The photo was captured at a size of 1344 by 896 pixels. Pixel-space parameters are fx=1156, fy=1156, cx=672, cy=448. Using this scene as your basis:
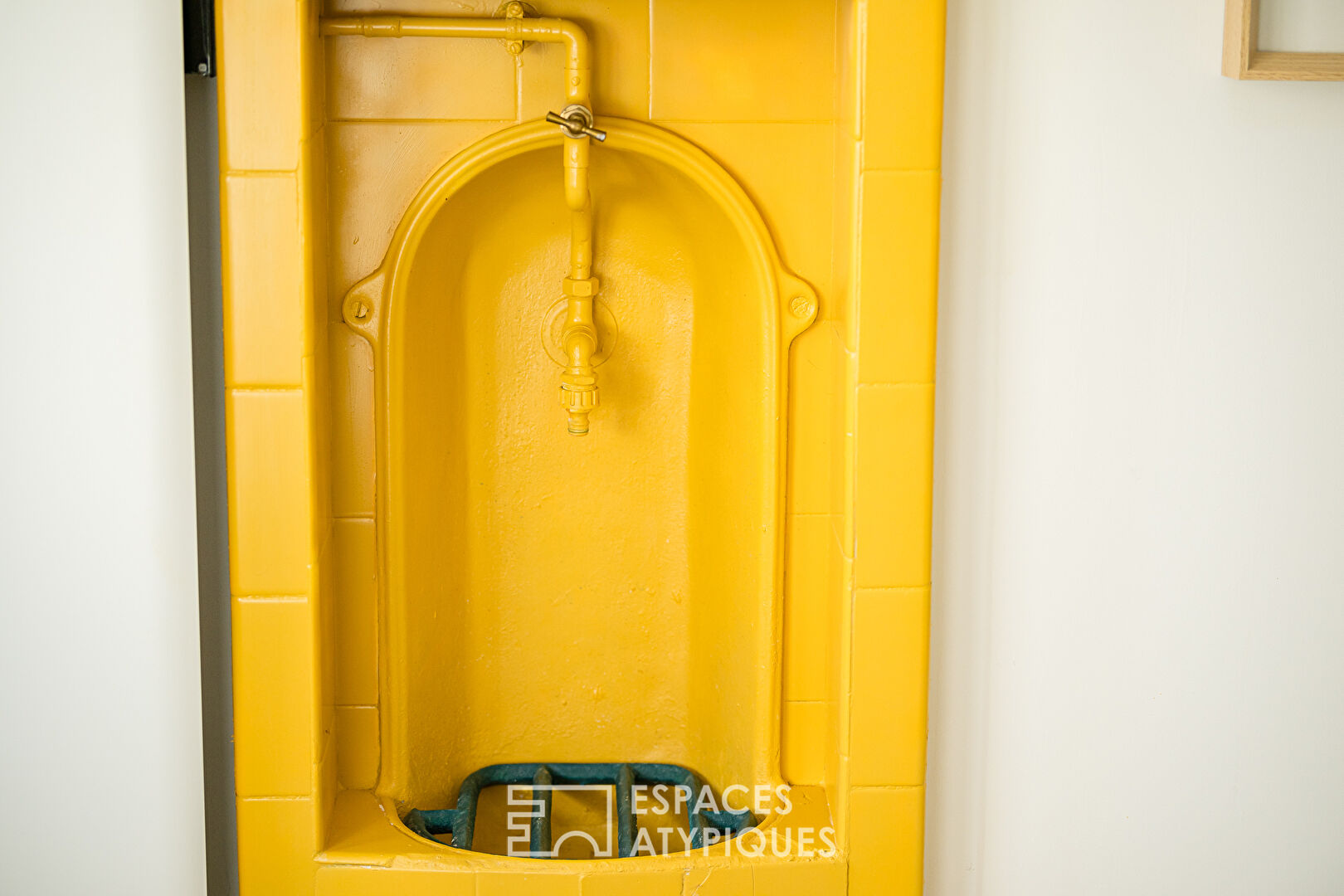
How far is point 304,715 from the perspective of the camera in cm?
134

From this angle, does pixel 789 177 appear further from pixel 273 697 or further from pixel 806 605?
pixel 273 697

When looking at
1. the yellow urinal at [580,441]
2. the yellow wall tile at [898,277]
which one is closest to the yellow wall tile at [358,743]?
the yellow urinal at [580,441]

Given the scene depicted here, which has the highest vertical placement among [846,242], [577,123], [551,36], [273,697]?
[551,36]

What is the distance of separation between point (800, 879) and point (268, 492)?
775 mm

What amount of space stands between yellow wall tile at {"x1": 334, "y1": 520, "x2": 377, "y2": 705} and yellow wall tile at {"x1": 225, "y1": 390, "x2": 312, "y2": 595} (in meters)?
0.14

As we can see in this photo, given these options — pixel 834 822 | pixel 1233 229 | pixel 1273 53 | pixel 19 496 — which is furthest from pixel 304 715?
pixel 1273 53

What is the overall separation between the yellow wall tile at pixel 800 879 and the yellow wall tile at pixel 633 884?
102mm

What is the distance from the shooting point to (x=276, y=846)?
1.36m

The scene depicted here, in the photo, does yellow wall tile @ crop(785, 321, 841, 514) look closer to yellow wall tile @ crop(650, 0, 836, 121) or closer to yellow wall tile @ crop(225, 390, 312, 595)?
yellow wall tile @ crop(650, 0, 836, 121)

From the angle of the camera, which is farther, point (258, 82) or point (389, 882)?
point (389, 882)

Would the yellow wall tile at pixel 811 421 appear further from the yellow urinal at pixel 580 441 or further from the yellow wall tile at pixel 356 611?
the yellow wall tile at pixel 356 611

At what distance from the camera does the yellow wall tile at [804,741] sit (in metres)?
1.52

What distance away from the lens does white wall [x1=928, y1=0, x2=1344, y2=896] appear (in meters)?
1.40

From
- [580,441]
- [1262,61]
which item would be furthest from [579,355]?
[1262,61]
